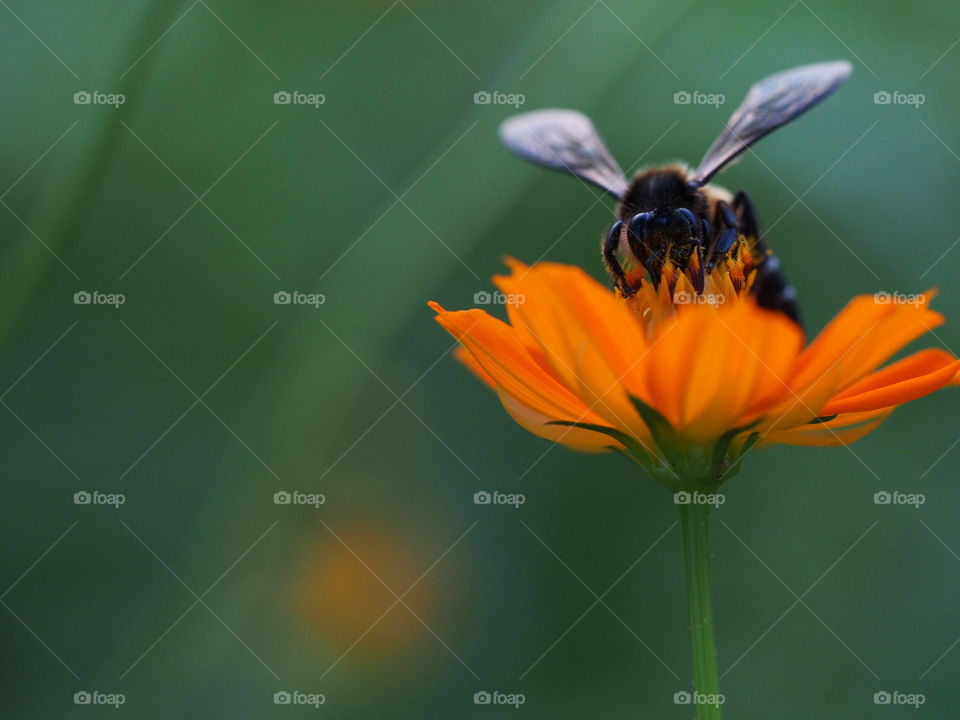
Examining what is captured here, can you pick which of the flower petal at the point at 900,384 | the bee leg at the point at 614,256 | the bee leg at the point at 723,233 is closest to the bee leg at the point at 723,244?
the bee leg at the point at 723,233

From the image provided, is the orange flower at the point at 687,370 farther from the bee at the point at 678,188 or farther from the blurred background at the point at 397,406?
the blurred background at the point at 397,406

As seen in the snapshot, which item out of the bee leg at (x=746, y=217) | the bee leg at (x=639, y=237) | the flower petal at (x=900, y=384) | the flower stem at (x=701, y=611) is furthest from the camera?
the bee leg at (x=746, y=217)

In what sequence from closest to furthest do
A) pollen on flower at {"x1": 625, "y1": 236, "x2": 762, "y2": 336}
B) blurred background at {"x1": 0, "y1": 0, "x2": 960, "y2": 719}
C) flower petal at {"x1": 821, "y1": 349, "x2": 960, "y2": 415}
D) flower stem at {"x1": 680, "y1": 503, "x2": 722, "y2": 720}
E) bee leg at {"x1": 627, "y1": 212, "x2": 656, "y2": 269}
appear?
flower stem at {"x1": 680, "y1": 503, "x2": 722, "y2": 720}
flower petal at {"x1": 821, "y1": 349, "x2": 960, "y2": 415}
pollen on flower at {"x1": 625, "y1": 236, "x2": 762, "y2": 336}
bee leg at {"x1": 627, "y1": 212, "x2": 656, "y2": 269}
blurred background at {"x1": 0, "y1": 0, "x2": 960, "y2": 719}

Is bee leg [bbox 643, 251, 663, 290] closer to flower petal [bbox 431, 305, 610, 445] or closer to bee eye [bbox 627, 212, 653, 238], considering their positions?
bee eye [bbox 627, 212, 653, 238]

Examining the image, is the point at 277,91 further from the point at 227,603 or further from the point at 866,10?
the point at 866,10

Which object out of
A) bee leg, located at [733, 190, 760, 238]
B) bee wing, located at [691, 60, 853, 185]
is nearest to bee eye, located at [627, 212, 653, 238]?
bee wing, located at [691, 60, 853, 185]

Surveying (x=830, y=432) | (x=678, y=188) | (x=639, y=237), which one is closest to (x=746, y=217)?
(x=678, y=188)

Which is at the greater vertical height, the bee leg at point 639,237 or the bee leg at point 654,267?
the bee leg at point 639,237

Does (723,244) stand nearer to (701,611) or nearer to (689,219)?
(689,219)
